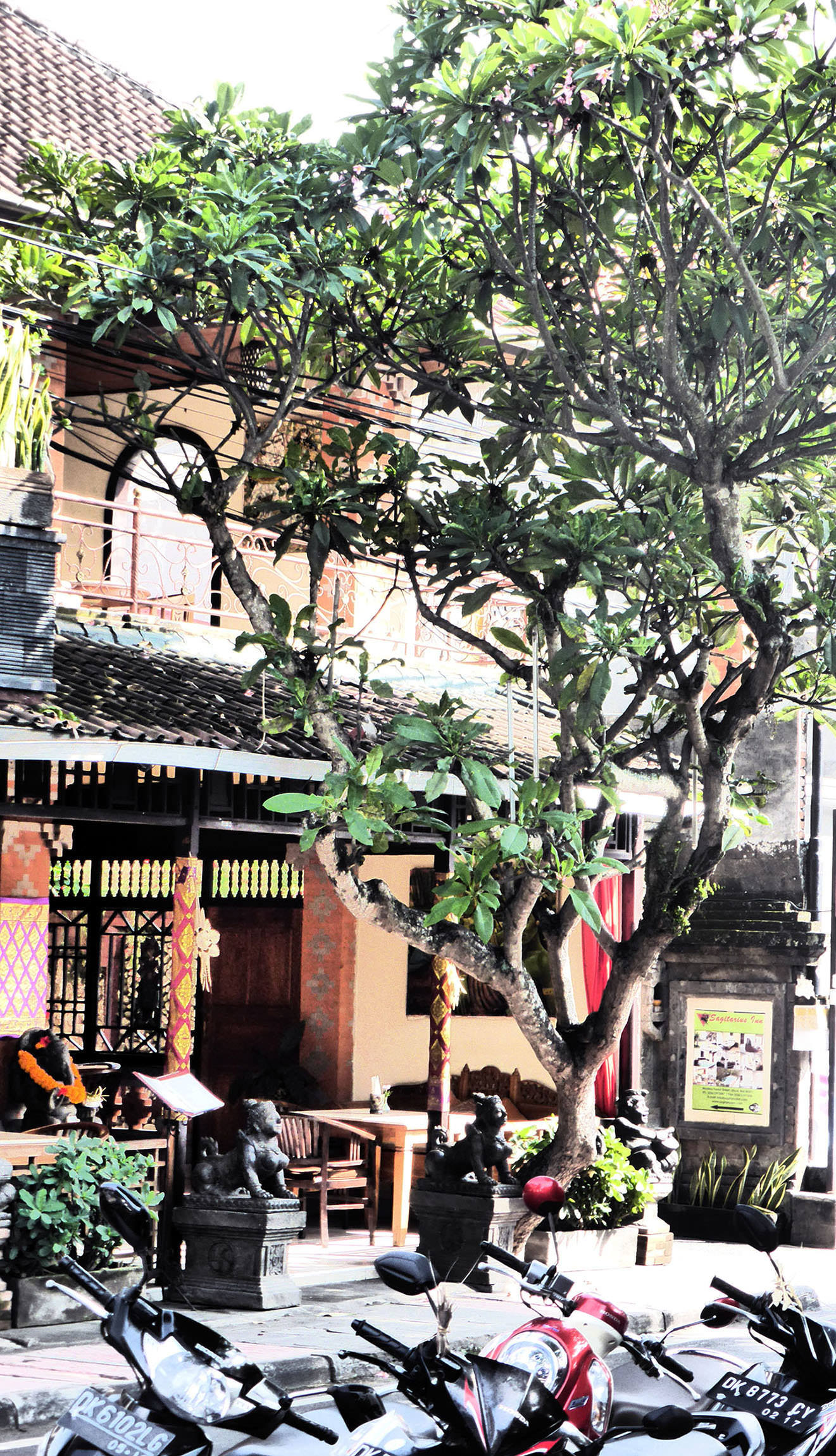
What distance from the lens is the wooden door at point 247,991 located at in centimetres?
1541

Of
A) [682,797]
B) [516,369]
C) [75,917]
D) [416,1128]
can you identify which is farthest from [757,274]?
[75,917]

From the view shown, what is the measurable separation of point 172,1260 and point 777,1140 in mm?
6057

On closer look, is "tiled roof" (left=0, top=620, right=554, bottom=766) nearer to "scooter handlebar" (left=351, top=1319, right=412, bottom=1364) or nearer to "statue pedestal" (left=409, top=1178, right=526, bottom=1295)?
"statue pedestal" (left=409, top=1178, right=526, bottom=1295)

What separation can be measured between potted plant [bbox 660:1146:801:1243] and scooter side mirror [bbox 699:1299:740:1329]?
9.18m

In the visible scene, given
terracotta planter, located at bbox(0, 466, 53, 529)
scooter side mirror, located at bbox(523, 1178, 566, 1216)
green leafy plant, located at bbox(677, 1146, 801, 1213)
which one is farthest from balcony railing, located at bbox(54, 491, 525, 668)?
scooter side mirror, located at bbox(523, 1178, 566, 1216)

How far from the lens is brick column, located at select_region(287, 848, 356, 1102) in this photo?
48.1 feet

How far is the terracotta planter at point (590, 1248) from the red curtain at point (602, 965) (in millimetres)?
1714

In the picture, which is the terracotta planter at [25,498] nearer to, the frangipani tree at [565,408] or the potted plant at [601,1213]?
the frangipani tree at [565,408]

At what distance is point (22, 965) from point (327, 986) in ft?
12.7

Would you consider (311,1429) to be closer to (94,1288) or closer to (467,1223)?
(94,1288)

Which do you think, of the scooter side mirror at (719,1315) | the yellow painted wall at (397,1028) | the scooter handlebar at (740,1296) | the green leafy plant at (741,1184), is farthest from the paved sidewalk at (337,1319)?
the yellow painted wall at (397,1028)

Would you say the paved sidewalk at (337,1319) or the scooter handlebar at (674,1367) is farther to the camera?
the paved sidewalk at (337,1319)

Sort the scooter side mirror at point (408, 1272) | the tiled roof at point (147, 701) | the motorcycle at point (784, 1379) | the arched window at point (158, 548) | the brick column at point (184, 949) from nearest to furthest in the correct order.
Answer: the scooter side mirror at point (408, 1272), the motorcycle at point (784, 1379), the tiled roof at point (147, 701), the brick column at point (184, 949), the arched window at point (158, 548)

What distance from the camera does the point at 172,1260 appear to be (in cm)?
1002
